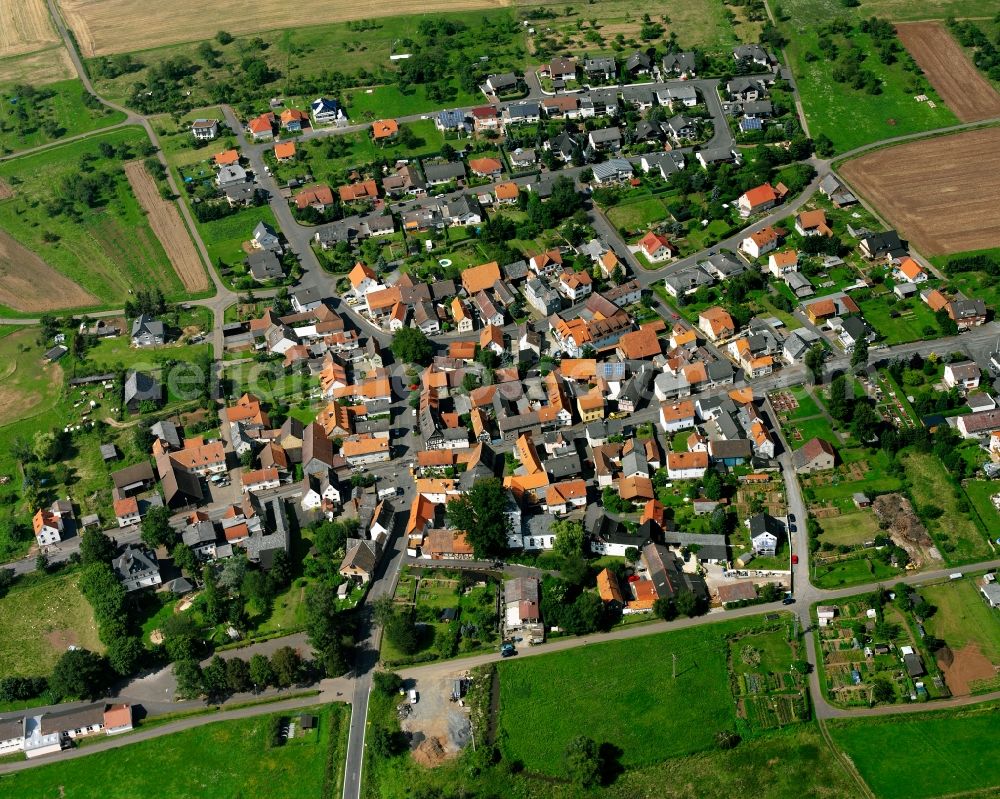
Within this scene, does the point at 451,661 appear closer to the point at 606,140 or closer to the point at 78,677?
the point at 78,677

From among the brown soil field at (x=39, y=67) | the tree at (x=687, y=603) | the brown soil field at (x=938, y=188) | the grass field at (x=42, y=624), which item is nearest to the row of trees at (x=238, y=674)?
the grass field at (x=42, y=624)

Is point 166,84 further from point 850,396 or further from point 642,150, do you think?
point 850,396

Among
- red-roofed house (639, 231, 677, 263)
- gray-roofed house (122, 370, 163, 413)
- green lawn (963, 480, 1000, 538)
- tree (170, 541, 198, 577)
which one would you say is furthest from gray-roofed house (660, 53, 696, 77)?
tree (170, 541, 198, 577)

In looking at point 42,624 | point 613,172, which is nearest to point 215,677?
point 42,624

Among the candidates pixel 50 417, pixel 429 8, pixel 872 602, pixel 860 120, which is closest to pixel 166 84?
pixel 429 8

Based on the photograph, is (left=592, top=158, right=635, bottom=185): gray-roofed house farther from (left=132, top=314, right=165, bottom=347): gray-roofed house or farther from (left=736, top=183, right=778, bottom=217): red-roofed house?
(left=132, top=314, right=165, bottom=347): gray-roofed house

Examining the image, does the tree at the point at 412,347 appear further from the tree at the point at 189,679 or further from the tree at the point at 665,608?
the tree at the point at 189,679
